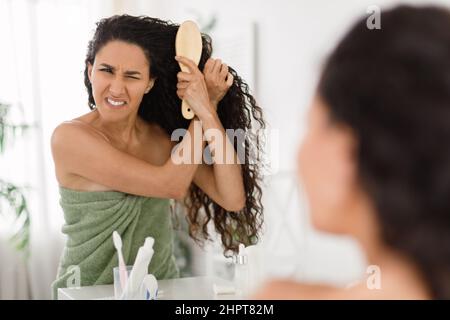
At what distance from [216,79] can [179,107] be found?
0.08m

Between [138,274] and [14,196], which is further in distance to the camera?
[14,196]

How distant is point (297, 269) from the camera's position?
134 centimetres

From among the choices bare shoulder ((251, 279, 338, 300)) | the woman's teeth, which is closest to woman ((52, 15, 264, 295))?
the woman's teeth

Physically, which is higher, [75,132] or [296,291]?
[75,132]

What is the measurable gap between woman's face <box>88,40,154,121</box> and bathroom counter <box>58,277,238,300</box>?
11.3 inches

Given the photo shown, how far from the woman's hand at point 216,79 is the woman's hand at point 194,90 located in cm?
2

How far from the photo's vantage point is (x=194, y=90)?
95 centimetres

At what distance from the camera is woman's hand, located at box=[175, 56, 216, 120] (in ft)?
3.12

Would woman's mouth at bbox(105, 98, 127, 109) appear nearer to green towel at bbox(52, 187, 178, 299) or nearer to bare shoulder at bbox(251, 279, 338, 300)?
green towel at bbox(52, 187, 178, 299)

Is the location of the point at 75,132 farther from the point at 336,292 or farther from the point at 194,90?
the point at 336,292

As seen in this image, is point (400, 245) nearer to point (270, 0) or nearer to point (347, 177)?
point (347, 177)

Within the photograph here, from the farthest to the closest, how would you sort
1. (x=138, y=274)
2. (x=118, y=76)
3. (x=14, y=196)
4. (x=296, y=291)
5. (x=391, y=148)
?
1. (x=14, y=196)
2. (x=118, y=76)
3. (x=138, y=274)
4. (x=296, y=291)
5. (x=391, y=148)

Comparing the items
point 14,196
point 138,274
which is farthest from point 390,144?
point 14,196

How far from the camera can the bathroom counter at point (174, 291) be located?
0.90 metres
